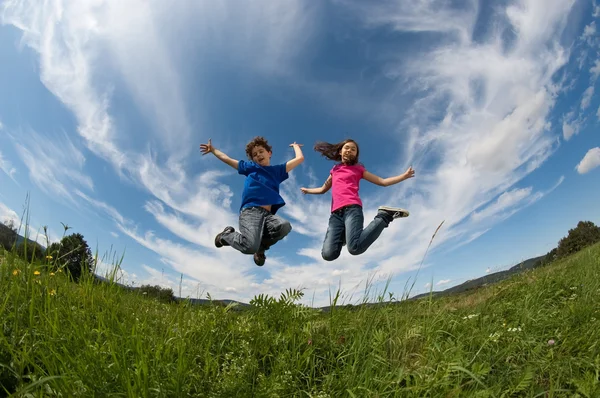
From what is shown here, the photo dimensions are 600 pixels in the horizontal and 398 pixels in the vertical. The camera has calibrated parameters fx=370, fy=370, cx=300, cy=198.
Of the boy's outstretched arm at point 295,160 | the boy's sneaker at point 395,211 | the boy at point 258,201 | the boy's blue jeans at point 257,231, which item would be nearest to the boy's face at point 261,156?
the boy at point 258,201

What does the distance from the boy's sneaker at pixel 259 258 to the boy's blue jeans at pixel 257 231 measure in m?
0.10

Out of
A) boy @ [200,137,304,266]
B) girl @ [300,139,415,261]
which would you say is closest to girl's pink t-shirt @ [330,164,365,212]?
girl @ [300,139,415,261]

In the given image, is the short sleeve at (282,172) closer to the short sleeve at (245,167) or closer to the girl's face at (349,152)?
the short sleeve at (245,167)

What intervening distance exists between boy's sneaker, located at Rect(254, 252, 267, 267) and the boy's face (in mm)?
2038

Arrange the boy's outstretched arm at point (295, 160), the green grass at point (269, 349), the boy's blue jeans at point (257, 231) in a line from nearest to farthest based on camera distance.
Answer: the green grass at point (269, 349) < the boy's blue jeans at point (257, 231) < the boy's outstretched arm at point (295, 160)

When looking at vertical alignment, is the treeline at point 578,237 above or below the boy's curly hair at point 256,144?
above

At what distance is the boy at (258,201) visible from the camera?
6.96 metres

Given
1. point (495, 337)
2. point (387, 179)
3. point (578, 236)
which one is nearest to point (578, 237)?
point (578, 236)

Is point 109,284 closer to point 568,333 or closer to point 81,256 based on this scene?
point 81,256

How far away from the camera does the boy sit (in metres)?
6.96

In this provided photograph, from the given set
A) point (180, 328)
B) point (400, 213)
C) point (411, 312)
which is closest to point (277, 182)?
point (400, 213)

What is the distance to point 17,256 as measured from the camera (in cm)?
336

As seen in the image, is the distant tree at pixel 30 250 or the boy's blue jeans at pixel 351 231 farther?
the boy's blue jeans at pixel 351 231

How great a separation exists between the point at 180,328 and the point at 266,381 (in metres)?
0.73
